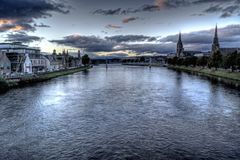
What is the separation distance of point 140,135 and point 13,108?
85.1ft

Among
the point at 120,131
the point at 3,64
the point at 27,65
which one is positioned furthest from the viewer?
the point at 27,65

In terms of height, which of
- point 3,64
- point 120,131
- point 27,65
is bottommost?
point 120,131

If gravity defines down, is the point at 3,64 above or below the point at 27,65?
above

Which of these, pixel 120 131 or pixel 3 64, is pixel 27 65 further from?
pixel 120 131

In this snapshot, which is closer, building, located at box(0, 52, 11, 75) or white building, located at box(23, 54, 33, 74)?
building, located at box(0, 52, 11, 75)

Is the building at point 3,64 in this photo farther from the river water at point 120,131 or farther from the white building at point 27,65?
the river water at point 120,131

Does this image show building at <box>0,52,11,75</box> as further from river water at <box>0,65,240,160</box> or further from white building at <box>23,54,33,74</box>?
river water at <box>0,65,240,160</box>

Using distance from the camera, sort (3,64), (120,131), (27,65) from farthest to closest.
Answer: (27,65)
(3,64)
(120,131)

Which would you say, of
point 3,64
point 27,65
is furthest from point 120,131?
point 27,65

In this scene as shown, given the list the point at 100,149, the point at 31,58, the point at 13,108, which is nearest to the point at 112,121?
the point at 100,149

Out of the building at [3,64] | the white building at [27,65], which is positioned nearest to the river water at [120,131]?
the building at [3,64]

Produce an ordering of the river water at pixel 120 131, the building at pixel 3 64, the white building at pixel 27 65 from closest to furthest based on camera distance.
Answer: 1. the river water at pixel 120 131
2. the building at pixel 3 64
3. the white building at pixel 27 65

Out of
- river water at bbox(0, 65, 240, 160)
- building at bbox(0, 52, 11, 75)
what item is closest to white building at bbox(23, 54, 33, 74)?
building at bbox(0, 52, 11, 75)

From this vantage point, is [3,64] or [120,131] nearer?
[120,131]
